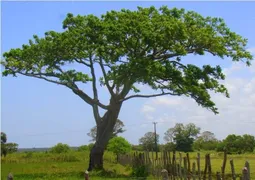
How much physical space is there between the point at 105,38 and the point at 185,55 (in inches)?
201

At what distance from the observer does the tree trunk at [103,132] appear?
2889 cm

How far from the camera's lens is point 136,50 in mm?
26359

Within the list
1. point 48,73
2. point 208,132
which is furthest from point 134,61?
point 208,132

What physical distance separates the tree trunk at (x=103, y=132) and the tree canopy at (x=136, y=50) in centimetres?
71

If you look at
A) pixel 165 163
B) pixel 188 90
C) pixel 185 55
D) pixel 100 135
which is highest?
pixel 185 55

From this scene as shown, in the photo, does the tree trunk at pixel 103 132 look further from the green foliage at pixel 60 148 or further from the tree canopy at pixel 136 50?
the green foliage at pixel 60 148

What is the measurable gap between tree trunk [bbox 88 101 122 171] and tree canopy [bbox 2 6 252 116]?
0.71 meters

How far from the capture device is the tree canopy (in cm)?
2520

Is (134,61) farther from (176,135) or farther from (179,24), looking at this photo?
(176,135)

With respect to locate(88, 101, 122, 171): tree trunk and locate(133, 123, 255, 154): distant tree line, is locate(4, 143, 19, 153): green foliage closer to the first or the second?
locate(133, 123, 255, 154): distant tree line

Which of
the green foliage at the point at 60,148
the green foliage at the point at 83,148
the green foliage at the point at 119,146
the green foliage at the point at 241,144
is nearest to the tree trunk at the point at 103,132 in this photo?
the green foliage at the point at 119,146

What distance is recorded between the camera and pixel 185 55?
2623cm

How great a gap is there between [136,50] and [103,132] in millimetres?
6745

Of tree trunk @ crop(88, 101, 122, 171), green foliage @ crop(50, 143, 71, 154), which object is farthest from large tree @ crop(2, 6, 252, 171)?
green foliage @ crop(50, 143, 71, 154)
